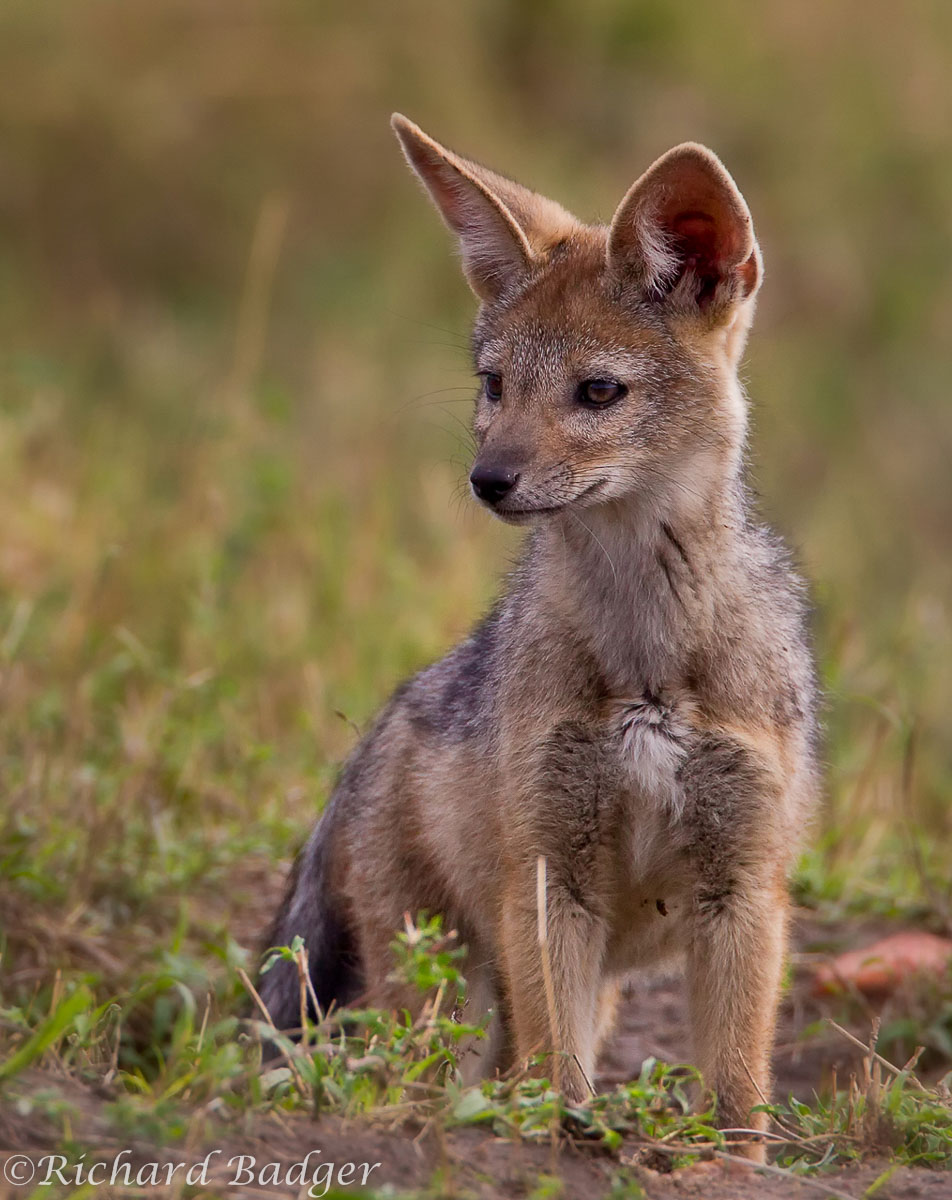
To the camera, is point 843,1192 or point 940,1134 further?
point 940,1134

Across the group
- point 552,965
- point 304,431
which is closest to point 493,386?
point 552,965

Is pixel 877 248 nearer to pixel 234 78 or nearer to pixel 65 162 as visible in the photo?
pixel 234 78

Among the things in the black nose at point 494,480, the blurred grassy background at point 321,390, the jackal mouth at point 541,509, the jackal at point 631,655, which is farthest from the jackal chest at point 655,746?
the blurred grassy background at point 321,390

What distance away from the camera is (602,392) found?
13.6ft

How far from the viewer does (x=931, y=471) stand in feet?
45.1

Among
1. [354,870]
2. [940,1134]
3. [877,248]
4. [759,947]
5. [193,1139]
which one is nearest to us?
[193,1139]

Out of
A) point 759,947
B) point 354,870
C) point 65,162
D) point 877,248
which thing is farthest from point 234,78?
point 759,947

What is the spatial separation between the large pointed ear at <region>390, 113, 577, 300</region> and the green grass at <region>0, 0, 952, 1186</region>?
2.03 ft

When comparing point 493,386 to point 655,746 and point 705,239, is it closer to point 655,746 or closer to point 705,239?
point 705,239

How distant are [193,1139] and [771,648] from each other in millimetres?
1991

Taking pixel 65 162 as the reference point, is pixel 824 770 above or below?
below

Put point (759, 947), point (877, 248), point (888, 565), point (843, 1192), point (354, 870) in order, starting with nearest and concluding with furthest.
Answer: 1. point (843, 1192)
2. point (759, 947)
3. point (354, 870)
4. point (888, 565)
5. point (877, 248)

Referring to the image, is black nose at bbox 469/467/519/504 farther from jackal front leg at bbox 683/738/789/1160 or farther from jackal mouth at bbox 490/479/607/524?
jackal front leg at bbox 683/738/789/1160

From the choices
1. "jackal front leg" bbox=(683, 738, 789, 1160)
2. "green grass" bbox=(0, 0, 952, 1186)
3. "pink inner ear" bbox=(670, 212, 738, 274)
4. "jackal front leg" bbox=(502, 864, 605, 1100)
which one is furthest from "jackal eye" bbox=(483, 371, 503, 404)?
"jackal front leg" bbox=(502, 864, 605, 1100)
